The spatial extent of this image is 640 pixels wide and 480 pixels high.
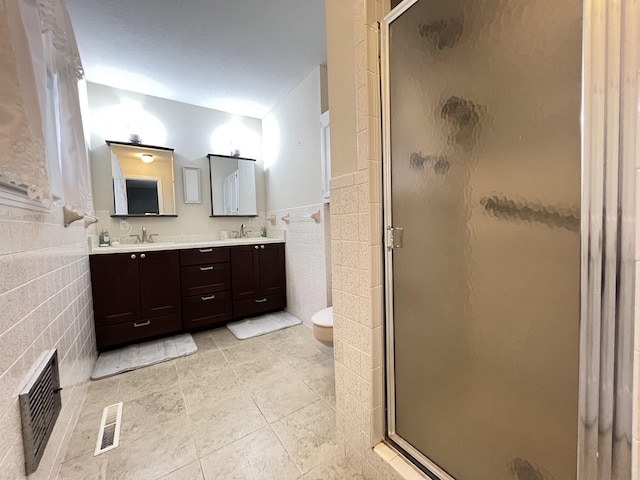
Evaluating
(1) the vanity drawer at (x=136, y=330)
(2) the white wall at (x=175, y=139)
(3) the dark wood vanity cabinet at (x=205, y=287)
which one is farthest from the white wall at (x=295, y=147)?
(1) the vanity drawer at (x=136, y=330)

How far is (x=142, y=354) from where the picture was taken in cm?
221

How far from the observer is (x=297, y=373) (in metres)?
1.90

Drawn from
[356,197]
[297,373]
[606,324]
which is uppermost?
[356,197]

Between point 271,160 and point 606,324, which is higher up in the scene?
point 271,160

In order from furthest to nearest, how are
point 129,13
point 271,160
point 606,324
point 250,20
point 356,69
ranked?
point 271,160 < point 250,20 < point 129,13 < point 356,69 < point 606,324

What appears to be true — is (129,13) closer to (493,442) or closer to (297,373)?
(297,373)

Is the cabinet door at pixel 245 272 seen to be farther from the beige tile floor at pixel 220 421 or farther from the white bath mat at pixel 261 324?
the beige tile floor at pixel 220 421

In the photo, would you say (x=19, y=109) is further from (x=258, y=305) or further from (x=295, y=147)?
(x=258, y=305)

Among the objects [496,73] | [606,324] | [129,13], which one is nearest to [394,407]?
[606,324]

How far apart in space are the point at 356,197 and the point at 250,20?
1694 mm

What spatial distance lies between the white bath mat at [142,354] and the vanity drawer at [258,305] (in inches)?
20.1

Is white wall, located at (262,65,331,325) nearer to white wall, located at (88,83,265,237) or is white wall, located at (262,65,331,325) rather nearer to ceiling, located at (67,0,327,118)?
ceiling, located at (67,0,327,118)

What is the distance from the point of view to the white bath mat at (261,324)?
259 cm

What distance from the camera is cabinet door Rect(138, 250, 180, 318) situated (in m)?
2.37
